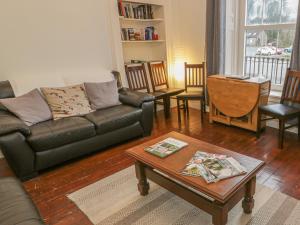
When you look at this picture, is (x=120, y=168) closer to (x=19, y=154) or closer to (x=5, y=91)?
(x=19, y=154)

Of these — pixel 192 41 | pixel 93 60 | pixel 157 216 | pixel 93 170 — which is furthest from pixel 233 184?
pixel 192 41

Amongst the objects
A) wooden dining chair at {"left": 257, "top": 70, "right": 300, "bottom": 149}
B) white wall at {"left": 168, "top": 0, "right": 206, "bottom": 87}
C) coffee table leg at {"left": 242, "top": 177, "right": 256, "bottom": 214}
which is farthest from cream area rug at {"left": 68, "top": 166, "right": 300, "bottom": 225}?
white wall at {"left": 168, "top": 0, "right": 206, "bottom": 87}

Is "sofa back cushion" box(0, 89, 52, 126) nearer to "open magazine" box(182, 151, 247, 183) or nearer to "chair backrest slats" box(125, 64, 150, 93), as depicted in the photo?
"chair backrest slats" box(125, 64, 150, 93)

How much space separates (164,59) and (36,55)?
217 centimetres

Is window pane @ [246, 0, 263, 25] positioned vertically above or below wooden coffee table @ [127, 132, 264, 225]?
above

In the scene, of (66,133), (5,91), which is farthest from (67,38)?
(66,133)

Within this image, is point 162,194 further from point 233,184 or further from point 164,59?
point 164,59

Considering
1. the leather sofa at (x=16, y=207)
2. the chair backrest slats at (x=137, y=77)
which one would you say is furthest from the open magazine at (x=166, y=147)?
the chair backrest slats at (x=137, y=77)

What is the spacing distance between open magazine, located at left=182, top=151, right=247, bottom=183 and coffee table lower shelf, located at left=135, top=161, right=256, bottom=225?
110mm

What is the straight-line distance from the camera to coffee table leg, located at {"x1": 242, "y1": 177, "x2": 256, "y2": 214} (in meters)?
1.60

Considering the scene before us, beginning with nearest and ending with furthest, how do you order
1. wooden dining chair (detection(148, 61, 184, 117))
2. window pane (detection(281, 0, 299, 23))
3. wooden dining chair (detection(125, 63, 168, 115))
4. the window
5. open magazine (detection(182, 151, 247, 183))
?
open magazine (detection(182, 151, 247, 183)) → window pane (detection(281, 0, 299, 23)) → the window → wooden dining chair (detection(125, 63, 168, 115)) → wooden dining chair (detection(148, 61, 184, 117))

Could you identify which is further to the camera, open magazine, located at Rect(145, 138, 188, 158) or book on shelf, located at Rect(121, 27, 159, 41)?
book on shelf, located at Rect(121, 27, 159, 41)

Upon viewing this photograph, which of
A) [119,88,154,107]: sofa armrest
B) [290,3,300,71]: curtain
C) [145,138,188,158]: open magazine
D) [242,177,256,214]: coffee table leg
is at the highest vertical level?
[290,3,300,71]: curtain

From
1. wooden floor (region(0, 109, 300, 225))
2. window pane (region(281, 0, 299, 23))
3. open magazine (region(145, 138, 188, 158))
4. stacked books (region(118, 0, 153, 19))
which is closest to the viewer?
open magazine (region(145, 138, 188, 158))
